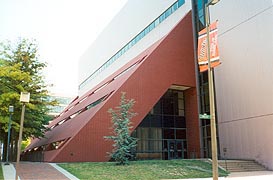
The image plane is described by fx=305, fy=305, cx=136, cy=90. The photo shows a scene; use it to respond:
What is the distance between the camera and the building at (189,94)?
924 inches

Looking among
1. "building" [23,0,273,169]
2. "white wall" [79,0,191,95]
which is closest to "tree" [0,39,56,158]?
"building" [23,0,273,169]

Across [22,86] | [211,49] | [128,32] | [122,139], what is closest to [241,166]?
[122,139]

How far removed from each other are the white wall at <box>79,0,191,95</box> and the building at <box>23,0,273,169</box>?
0.24m

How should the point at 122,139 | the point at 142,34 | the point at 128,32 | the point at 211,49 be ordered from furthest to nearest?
the point at 128,32
the point at 142,34
the point at 122,139
the point at 211,49

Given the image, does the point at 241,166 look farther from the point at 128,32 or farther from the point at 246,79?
the point at 128,32

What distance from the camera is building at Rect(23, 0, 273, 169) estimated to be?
23.5 metres

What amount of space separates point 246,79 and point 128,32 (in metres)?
22.0

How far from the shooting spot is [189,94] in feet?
104

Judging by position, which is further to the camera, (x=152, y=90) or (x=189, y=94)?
(x=189, y=94)

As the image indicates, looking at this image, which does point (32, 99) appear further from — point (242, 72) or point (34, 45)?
point (242, 72)

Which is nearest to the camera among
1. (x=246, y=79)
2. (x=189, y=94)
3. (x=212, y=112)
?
(x=212, y=112)

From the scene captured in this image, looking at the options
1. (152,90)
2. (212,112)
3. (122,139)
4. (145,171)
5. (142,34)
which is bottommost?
(145,171)

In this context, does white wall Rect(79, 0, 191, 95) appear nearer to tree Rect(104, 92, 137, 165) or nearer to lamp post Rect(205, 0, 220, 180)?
tree Rect(104, 92, 137, 165)

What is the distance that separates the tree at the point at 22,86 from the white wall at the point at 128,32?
1359cm
